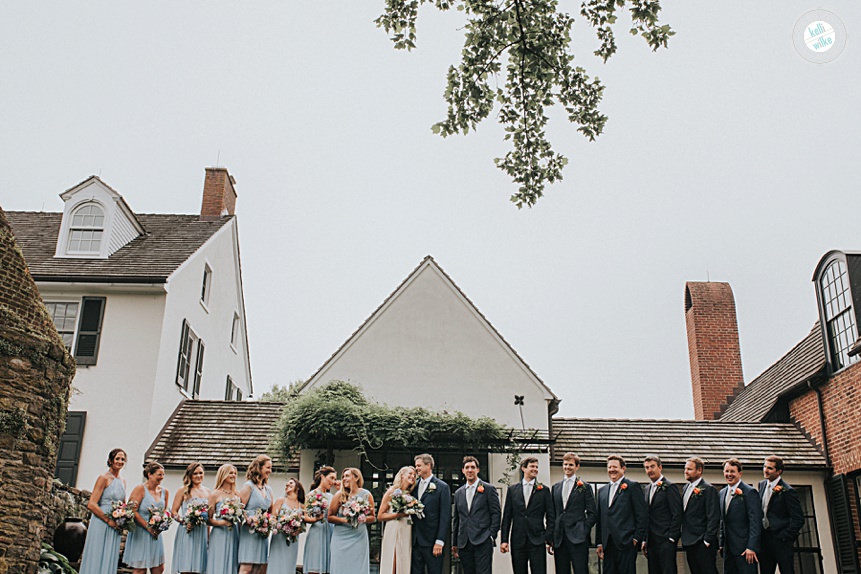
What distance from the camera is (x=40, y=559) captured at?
32.0ft

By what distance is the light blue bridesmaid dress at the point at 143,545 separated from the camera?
959cm

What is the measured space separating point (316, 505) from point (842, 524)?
10.7m

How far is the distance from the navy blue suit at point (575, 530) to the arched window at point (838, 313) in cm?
736

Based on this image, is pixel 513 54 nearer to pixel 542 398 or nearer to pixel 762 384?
pixel 542 398

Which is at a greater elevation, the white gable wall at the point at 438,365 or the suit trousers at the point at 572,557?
the white gable wall at the point at 438,365

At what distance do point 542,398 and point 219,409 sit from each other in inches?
290

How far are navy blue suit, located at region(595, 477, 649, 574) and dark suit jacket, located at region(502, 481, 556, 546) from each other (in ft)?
2.35

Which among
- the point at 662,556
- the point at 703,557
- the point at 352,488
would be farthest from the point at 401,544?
the point at 703,557

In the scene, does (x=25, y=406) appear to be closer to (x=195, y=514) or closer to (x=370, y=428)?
(x=195, y=514)

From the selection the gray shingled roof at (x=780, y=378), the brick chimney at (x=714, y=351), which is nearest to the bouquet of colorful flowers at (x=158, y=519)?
the gray shingled roof at (x=780, y=378)

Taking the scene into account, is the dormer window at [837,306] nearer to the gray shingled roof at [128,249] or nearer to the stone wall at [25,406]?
the stone wall at [25,406]

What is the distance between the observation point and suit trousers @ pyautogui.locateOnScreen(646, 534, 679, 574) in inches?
Result: 397

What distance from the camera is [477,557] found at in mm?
10305

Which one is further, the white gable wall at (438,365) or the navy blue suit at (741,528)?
the white gable wall at (438,365)
